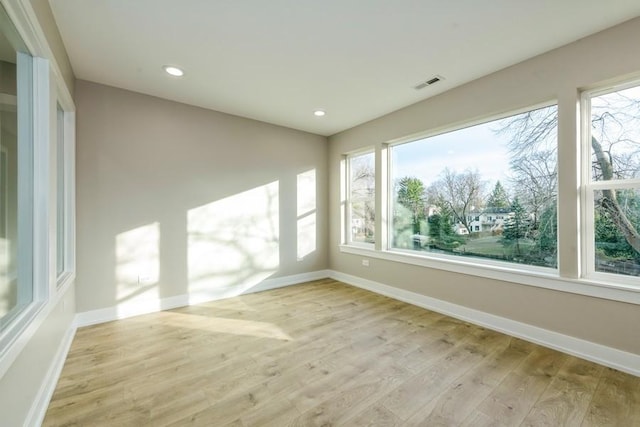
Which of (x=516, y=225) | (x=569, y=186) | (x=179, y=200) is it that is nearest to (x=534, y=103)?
(x=569, y=186)

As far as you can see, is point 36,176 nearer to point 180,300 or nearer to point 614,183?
point 180,300

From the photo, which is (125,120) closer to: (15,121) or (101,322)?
(15,121)

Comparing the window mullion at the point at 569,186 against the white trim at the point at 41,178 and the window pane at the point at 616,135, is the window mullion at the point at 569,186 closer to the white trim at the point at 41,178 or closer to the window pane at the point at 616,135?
the window pane at the point at 616,135

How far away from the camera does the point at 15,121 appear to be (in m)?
1.58

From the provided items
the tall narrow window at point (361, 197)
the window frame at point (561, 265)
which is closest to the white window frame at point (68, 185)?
the tall narrow window at point (361, 197)

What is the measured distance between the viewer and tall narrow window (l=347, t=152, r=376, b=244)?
448 cm

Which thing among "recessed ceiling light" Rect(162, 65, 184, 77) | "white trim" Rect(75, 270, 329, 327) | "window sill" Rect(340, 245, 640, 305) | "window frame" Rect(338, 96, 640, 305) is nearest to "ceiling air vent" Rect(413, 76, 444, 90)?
"window frame" Rect(338, 96, 640, 305)

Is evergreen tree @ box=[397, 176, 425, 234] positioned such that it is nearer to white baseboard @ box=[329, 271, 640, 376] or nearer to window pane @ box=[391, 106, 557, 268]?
window pane @ box=[391, 106, 557, 268]

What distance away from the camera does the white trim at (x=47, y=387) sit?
1.56m

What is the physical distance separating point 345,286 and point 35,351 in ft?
11.7

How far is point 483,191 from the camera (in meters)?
3.17

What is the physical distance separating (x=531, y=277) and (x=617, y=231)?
72cm

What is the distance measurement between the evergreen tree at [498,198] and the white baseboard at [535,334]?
3.88 ft

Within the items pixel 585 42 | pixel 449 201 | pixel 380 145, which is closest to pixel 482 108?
pixel 585 42
